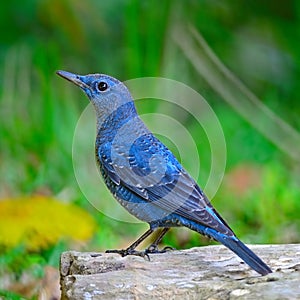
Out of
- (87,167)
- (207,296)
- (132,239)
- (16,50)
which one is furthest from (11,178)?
(207,296)

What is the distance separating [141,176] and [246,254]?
0.95 meters

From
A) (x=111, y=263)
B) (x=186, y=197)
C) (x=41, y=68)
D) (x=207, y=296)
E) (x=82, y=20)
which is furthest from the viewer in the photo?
(x=82, y=20)

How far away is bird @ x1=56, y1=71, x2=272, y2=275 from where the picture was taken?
15.0ft

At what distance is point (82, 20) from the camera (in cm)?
960

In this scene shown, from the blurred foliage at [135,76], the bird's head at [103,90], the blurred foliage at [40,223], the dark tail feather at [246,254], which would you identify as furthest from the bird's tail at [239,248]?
the blurred foliage at [40,223]

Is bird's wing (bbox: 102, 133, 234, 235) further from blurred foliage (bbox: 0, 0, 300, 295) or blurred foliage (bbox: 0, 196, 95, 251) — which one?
blurred foliage (bbox: 0, 196, 95, 251)

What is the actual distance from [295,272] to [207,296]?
0.47m

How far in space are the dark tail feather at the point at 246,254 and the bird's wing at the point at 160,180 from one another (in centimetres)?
21

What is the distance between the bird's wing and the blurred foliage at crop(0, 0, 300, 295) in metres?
1.04

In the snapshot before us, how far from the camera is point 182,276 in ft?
13.4

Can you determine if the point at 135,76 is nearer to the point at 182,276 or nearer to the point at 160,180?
the point at 160,180

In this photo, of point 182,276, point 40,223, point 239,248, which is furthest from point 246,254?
point 40,223

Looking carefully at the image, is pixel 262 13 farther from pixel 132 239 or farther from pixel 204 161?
pixel 132 239

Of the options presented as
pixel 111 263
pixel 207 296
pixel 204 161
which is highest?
pixel 204 161
